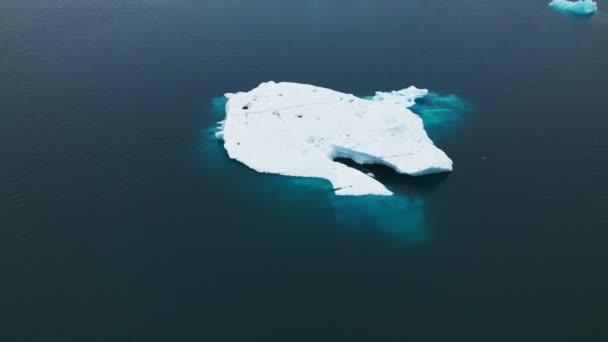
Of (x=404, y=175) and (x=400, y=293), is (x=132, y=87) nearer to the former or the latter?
(x=404, y=175)

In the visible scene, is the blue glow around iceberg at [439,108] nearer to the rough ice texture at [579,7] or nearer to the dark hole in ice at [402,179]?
the dark hole in ice at [402,179]

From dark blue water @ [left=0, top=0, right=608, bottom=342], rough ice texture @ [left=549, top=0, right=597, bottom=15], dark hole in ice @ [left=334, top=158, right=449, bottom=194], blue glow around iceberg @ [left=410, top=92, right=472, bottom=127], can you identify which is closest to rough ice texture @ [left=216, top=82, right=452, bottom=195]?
dark hole in ice @ [left=334, top=158, right=449, bottom=194]

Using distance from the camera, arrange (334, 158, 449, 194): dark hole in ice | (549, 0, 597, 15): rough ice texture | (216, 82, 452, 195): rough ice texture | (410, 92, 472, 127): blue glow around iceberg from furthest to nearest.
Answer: (549, 0, 597, 15): rough ice texture, (410, 92, 472, 127): blue glow around iceberg, (216, 82, 452, 195): rough ice texture, (334, 158, 449, 194): dark hole in ice

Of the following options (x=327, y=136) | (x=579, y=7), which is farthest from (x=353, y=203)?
(x=579, y=7)

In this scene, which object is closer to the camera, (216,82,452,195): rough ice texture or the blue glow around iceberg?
(216,82,452,195): rough ice texture

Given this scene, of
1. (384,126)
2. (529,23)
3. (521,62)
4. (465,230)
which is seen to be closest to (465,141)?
(384,126)

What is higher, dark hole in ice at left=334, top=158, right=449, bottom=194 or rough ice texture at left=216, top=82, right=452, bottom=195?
rough ice texture at left=216, top=82, right=452, bottom=195

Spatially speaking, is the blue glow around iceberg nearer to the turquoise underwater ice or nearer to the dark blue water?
the dark blue water

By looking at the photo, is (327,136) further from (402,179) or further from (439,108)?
(439,108)
